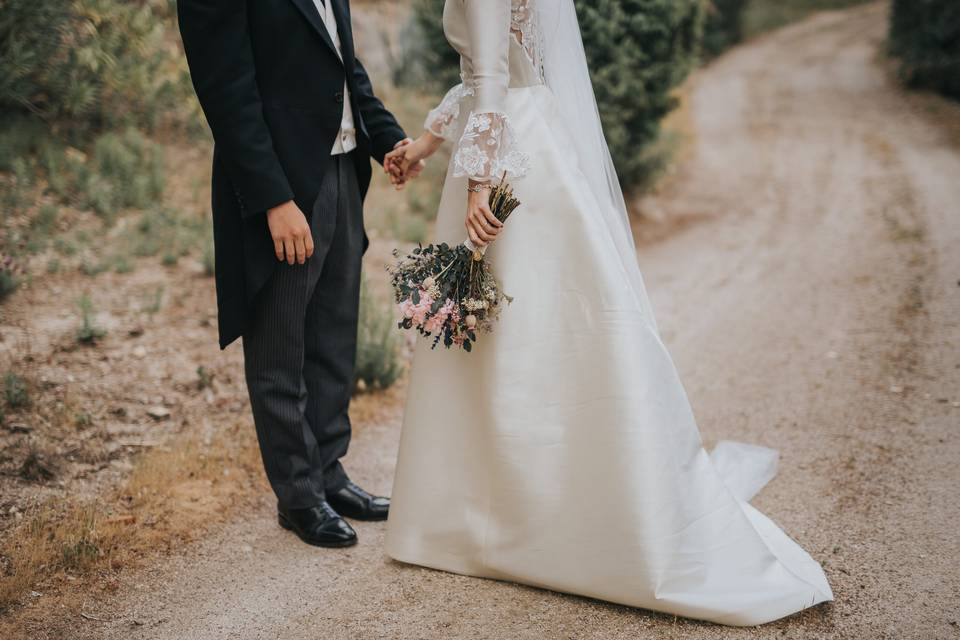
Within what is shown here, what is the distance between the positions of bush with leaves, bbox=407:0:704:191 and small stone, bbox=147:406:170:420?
4.40 meters

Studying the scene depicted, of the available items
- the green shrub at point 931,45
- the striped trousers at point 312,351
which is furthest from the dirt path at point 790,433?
the green shrub at point 931,45

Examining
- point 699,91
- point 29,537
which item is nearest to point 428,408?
point 29,537

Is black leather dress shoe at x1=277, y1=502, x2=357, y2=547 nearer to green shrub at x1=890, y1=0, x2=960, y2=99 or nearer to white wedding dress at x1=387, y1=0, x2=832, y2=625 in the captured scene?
white wedding dress at x1=387, y1=0, x2=832, y2=625

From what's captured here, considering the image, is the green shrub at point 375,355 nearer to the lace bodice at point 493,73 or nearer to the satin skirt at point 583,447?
the satin skirt at point 583,447

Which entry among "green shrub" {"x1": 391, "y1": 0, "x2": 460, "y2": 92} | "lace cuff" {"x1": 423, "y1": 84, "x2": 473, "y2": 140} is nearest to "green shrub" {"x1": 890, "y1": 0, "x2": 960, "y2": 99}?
"green shrub" {"x1": 391, "y1": 0, "x2": 460, "y2": 92}

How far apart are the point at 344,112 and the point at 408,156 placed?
11.2 inches

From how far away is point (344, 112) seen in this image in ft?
8.46

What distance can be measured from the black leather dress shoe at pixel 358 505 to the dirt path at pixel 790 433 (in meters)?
0.07

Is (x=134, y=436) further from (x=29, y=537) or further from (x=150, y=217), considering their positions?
(x=150, y=217)

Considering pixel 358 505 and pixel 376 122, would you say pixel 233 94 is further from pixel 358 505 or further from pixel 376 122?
pixel 358 505

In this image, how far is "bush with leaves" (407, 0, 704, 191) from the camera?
650cm

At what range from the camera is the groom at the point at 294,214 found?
7.38ft

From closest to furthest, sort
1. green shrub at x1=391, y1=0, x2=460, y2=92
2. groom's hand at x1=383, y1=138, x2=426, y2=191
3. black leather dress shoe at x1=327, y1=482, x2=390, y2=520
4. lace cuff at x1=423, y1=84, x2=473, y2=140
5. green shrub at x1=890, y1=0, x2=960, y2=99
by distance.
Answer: lace cuff at x1=423, y1=84, x2=473, y2=140 → groom's hand at x1=383, y1=138, x2=426, y2=191 → black leather dress shoe at x1=327, y1=482, x2=390, y2=520 → green shrub at x1=391, y1=0, x2=460, y2=92 → green shrub at x1=890, y1=0, x2=960, y2=99

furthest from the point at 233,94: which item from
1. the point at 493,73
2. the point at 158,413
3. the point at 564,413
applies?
the point at 158,413
